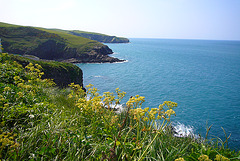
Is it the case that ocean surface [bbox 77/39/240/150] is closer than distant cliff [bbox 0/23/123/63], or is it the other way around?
ocean surface [bbox 77/39/240/150]

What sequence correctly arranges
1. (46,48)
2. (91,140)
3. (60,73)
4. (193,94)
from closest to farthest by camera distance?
(91,140) < (60,73) < (193,94) < (46,48)

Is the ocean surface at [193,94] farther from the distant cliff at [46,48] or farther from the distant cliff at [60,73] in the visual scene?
the distant cliff at [46,48]

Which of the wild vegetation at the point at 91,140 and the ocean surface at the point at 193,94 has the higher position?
the wild vegetation at the point at 91,140

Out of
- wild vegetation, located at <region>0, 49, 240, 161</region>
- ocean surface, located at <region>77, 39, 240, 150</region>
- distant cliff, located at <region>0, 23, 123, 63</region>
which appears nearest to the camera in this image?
wild vegetation, located at <region>0, 49, 240, 161</region>

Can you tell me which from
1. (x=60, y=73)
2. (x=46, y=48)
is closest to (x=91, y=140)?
(x=60, y=73)

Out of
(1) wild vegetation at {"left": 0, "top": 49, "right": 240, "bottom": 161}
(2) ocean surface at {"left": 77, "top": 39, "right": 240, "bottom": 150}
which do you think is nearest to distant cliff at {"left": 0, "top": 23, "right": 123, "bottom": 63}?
(2) ocean surface at {"left": 77, "top": 39, "right": 240, "bottom": 150}

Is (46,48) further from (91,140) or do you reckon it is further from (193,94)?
(91,140)

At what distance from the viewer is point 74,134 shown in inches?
130

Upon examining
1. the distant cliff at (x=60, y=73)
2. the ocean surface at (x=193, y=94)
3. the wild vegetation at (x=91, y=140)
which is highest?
the wild vegetation at (x=91, y=140)

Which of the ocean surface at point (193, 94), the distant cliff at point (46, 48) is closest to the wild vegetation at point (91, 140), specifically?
the ocean surface at point (193, 94)

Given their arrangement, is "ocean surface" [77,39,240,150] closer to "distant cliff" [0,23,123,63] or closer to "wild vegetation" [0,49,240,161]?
"wild vegetation" [0,49,240,161]

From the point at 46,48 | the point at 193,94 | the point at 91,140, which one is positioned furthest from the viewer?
the point at 46,48

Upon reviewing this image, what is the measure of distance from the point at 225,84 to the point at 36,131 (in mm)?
A: 57819

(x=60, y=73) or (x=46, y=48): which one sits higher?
(x=46, y=48)
